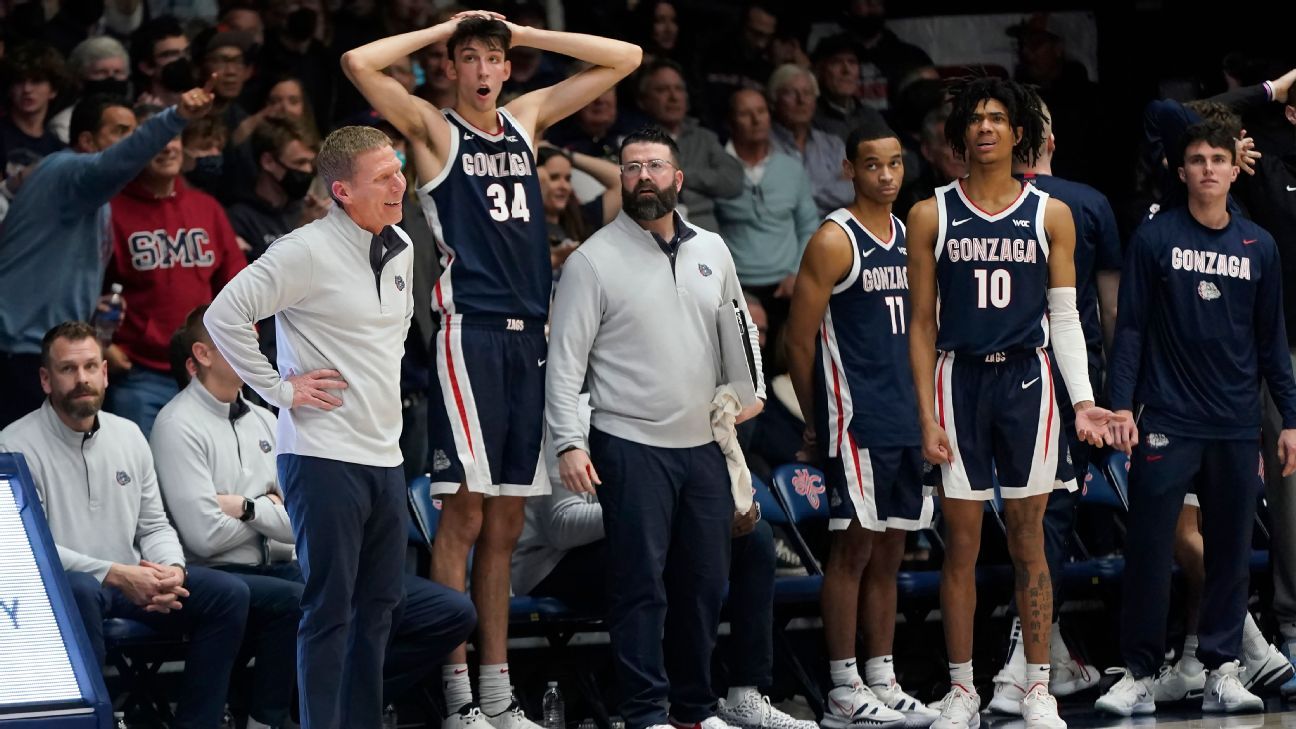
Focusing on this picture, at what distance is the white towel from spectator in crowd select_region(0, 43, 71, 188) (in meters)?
3.20

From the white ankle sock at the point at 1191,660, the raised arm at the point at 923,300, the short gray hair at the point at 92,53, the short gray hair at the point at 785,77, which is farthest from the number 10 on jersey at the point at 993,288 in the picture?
the short gray hair at the point at 92,53

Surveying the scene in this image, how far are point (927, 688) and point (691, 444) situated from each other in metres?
1.76

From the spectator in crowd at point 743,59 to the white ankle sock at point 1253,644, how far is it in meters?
4.29

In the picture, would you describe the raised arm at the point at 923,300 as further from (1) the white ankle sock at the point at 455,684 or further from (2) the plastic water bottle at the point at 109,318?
(2) the plastic water bottle at the point at 109,318

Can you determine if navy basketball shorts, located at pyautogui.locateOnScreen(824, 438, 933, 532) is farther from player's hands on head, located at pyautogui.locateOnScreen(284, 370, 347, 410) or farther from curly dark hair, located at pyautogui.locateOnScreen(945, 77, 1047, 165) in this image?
player's hands on head, located at pyautogui.locateOnScreen(284, 370, 347, 410)

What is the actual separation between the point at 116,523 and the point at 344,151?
5.67 feet

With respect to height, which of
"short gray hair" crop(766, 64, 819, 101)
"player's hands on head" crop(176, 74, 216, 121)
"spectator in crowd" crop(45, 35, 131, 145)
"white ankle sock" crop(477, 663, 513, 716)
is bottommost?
"white ankle sock" crop(477, 663, 513, 716)

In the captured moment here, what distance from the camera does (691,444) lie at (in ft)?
21.9

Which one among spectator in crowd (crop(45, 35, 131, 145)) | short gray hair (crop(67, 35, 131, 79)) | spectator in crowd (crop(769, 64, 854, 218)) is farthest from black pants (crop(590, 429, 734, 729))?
spectator in crowd (crop(769, 64, 854, 218))

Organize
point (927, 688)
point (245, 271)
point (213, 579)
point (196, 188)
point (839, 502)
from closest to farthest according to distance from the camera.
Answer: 1. point (245, 271)
2. point (213, 579)
3. point (839, 502)
4. point (927, 688)
5. point (196, 188)

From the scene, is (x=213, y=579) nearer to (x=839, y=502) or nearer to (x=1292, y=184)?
(x=839, y=502)

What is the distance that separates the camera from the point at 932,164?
9.12 meters

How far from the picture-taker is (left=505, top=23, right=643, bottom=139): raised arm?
7012 millimetres

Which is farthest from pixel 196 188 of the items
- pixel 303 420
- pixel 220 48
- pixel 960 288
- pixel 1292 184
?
pixel 1292 184
